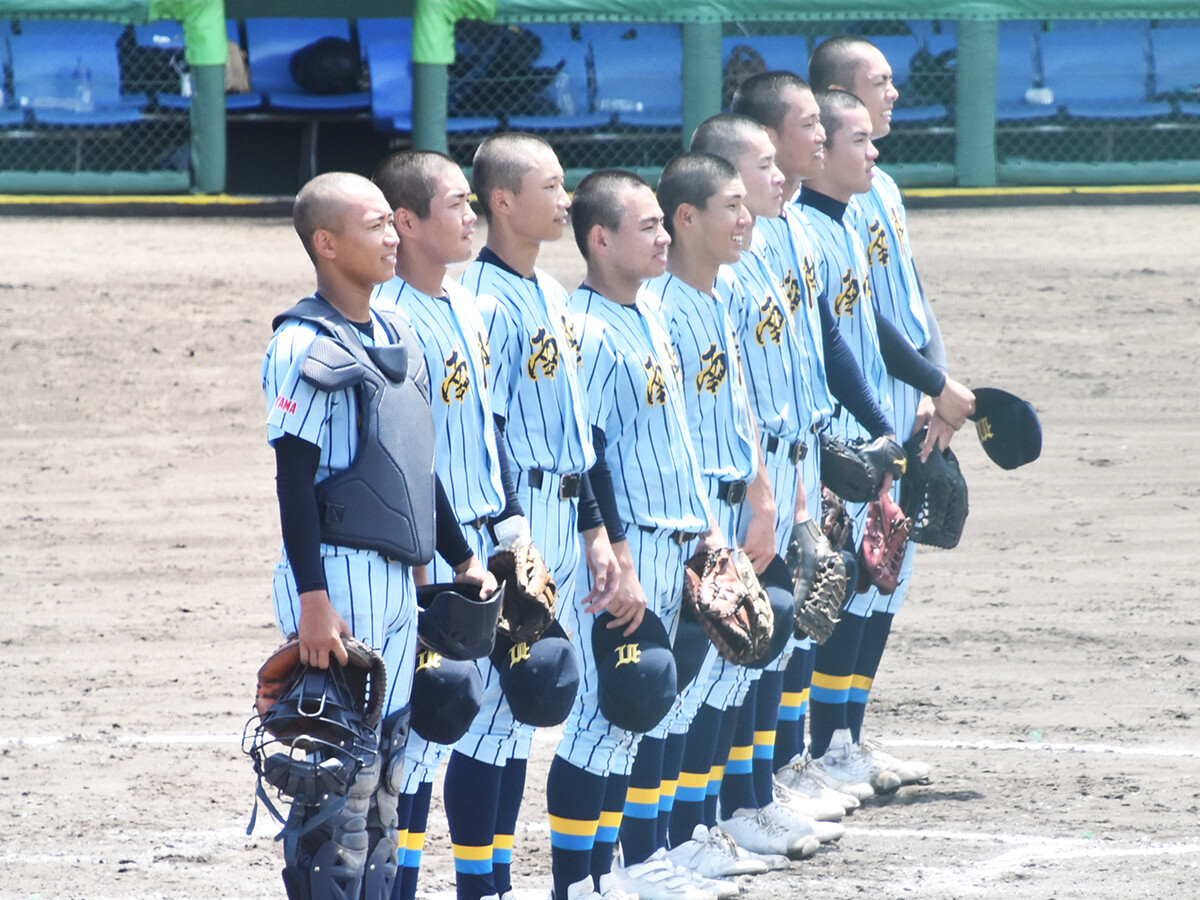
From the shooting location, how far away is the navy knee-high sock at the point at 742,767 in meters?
4.90

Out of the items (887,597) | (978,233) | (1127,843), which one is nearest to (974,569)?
(887,597)

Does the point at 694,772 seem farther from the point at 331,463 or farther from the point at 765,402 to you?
the point at 331,463

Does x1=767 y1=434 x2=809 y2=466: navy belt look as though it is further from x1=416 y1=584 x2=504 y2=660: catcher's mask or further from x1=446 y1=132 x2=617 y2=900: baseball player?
x1=416 y1=584 x2=504 y2=660: catcher's mask

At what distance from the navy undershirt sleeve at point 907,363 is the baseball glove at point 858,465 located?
33 cm

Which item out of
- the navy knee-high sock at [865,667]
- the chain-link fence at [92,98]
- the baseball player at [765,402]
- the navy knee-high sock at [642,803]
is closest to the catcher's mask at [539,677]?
the navy knee-high sock at [642,803]

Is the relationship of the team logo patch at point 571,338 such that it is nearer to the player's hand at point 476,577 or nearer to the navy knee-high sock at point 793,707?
the player's hand at point 476,577

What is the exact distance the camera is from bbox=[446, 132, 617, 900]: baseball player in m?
4.08

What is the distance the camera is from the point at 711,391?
4570 millimetres

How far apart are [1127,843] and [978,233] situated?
9381mm

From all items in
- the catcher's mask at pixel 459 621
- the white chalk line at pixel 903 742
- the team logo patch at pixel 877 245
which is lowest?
the white chalk line at pixel 903 742

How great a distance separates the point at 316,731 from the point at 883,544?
8.28 feet

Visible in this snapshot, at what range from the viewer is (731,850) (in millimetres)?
4742

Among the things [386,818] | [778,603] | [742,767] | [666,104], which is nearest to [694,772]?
[742,767]

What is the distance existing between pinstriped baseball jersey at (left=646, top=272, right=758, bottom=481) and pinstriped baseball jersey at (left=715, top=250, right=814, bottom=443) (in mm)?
223
